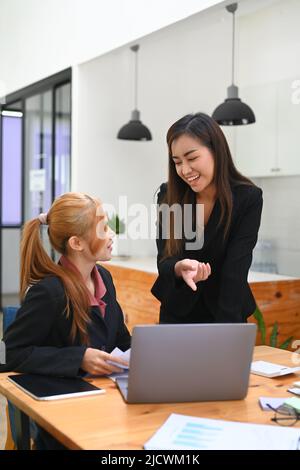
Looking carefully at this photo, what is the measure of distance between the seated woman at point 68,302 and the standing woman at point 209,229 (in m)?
0.22

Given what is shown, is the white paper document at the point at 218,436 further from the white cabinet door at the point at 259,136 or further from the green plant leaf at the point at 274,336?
the white cabinet door at the point at 259,136

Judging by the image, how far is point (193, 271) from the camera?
1.73 m

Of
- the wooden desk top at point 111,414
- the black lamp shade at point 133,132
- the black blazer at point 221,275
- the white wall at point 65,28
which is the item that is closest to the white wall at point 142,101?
the white wall at point 65,28

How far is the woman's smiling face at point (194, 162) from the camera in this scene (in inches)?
77.3

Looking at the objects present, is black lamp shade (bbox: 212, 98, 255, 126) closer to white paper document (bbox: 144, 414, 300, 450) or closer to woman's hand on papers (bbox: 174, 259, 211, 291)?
woman's hand on papers (bbox: 174, 259, 211, 291)

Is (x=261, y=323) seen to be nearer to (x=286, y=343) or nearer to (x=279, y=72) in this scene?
(x=286, y=343)

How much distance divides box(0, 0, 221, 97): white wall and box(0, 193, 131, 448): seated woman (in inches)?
83.4

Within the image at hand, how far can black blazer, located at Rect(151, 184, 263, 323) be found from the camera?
191cm

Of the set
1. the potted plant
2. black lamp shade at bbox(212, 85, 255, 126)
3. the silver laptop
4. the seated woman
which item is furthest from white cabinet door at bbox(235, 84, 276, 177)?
the silver laptop

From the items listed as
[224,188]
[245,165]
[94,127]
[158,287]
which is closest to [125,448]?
[158,287]

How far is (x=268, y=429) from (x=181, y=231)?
3.10 ft

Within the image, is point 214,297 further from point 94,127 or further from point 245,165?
point 94,127

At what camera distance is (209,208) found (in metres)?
2.05

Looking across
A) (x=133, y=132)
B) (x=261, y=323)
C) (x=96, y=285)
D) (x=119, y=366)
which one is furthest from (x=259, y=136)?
(x=119, y=366)
